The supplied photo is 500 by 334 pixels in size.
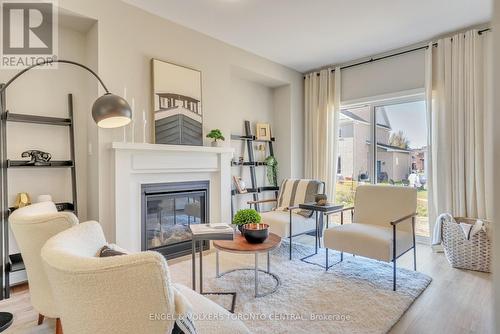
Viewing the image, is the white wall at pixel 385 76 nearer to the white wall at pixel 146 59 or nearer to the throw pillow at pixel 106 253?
the white wall at pixel 146 59

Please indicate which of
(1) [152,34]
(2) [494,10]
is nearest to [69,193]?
(1) [152,34]

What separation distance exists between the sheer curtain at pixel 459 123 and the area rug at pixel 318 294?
130 cm

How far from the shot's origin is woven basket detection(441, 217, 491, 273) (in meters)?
2.96

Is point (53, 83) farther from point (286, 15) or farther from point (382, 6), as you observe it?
point (382, 6)

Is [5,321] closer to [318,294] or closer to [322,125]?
[318,294]

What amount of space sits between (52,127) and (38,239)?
5.88 feet

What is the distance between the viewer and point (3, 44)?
2.70 m

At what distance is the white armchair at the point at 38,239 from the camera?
1.56m

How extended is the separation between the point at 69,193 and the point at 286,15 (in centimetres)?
306

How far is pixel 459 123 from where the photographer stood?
3520 mm

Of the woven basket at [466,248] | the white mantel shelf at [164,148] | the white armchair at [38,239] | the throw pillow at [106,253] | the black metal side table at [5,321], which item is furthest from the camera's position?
the woven basket at [466,248]

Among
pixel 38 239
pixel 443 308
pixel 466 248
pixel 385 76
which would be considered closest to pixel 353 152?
pixel 385 76

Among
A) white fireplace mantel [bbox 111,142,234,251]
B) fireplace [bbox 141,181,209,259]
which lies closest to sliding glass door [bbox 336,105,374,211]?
white fireplace mantel [bbox 111,142,234,251]

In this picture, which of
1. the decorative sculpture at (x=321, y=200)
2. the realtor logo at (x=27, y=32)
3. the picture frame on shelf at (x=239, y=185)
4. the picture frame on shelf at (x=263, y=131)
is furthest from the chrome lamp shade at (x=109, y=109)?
the picture frame on shelf at (x=263, y=131)
